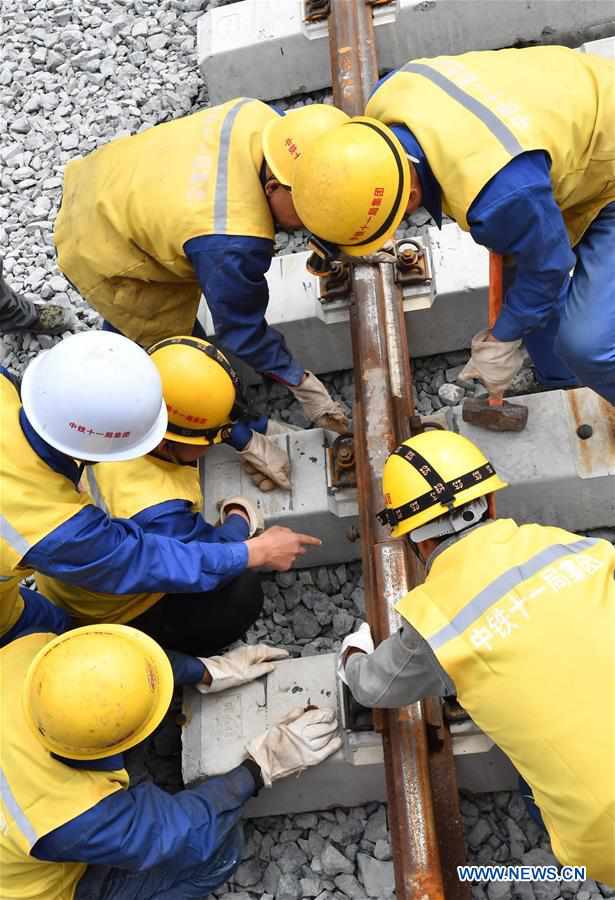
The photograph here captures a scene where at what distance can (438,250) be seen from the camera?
13.3 feet

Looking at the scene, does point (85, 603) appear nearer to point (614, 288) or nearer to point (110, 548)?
point (110, 548)

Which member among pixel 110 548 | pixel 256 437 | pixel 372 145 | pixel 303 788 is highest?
pixel 372 145

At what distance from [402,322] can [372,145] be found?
1265 mm

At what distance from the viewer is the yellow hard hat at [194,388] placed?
327 cm

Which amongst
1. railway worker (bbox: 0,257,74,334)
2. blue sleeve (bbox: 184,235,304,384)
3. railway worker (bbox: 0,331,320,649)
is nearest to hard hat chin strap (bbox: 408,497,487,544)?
railway worker (bbox: 0,331,320,649)

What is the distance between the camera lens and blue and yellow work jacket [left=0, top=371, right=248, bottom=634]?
8.32 feet

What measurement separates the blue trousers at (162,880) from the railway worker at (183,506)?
88 centimetres

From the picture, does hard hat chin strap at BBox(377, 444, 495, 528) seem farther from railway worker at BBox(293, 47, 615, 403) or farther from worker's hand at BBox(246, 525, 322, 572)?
railway worker at BBox(293, 47, 615, 403)

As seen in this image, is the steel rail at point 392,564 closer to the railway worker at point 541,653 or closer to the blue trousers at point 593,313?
the railway worker at point 541,653

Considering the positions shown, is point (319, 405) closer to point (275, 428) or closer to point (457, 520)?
point (275, 428)

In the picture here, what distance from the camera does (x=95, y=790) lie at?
2.58 metres

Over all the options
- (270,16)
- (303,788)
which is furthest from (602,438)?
(270,16)

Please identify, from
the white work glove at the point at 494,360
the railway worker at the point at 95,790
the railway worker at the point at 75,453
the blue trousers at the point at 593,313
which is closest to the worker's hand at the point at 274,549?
the railway worker at the point at 75,453

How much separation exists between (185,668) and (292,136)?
86.0 inches
